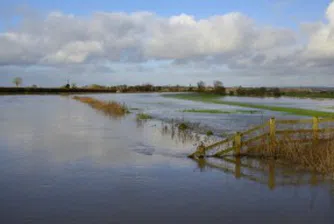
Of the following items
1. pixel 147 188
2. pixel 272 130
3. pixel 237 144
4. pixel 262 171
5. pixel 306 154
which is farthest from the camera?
pixel 237 144

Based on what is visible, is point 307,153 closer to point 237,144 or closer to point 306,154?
point 306,154

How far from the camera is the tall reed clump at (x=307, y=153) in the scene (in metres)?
12.9

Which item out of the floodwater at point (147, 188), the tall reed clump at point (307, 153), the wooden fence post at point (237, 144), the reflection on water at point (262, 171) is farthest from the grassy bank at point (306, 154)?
the wooden fence post at point (237, 144)

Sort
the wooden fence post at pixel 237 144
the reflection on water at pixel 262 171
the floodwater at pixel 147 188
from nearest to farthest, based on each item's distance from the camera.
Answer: the floodwater at pixel 147 188
the reflection on water at pixel 262 171
the wooden fence post at pixel 237 144

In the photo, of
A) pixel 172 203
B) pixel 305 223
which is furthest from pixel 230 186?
pixel 305 223

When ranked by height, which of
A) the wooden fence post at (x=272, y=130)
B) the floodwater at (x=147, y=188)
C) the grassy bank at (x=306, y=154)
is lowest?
the floodwater at (x=147, y=188)

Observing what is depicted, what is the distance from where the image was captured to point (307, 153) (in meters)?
14.4

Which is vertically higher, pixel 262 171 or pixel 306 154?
pixel 306 154

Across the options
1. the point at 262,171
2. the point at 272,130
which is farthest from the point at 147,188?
the point at 272,130

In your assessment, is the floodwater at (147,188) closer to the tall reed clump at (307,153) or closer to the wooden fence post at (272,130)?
the tall reed clump at (307,153)

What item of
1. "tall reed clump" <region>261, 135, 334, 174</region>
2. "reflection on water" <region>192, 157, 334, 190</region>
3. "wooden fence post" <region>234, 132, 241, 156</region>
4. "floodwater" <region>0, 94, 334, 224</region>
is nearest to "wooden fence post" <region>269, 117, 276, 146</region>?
"tall reed clump" <region>261, 135, 334, 174</region>

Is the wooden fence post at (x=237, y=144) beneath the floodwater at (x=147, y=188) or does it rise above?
above

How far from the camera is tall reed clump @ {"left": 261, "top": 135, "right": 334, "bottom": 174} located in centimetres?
1288

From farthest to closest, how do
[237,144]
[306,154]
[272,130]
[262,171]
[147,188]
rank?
[237,144] → [272,130] → [306,154] → [262,171] → [147,188]
